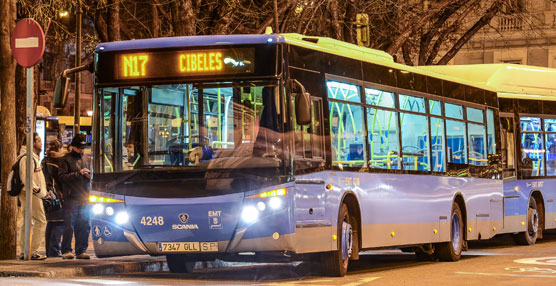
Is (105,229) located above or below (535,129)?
below

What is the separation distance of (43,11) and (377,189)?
318 inches

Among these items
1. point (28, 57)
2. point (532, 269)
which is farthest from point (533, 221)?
point (28, 57)

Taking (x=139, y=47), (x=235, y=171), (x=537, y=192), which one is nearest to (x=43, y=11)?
(x=139, y=47)

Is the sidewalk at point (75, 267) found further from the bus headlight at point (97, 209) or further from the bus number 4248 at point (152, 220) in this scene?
the bus number 4248 at point (152, 220)

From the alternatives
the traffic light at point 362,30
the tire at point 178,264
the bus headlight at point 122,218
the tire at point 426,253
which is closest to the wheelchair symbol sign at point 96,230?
the bus headlight at point 122,218

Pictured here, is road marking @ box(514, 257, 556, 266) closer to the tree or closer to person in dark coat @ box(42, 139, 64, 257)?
person in dark coat @ box(42, 139, 64, 257)

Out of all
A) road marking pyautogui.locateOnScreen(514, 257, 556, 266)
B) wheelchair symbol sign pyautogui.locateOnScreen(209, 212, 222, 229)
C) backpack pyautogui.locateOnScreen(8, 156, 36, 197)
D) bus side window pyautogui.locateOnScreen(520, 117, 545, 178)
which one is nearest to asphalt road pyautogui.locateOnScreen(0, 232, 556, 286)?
road marking pyautogui.locateOnScreen(514, 257, 556, 266)

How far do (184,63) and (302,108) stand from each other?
1.51 metres

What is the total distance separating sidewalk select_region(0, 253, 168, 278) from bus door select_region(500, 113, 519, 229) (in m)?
8.08

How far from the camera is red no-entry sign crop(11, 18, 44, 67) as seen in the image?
1560 cm

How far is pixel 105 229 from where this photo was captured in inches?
535

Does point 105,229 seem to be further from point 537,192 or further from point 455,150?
point 537,192

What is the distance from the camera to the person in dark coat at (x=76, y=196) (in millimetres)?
16734

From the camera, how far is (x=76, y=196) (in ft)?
55.1
